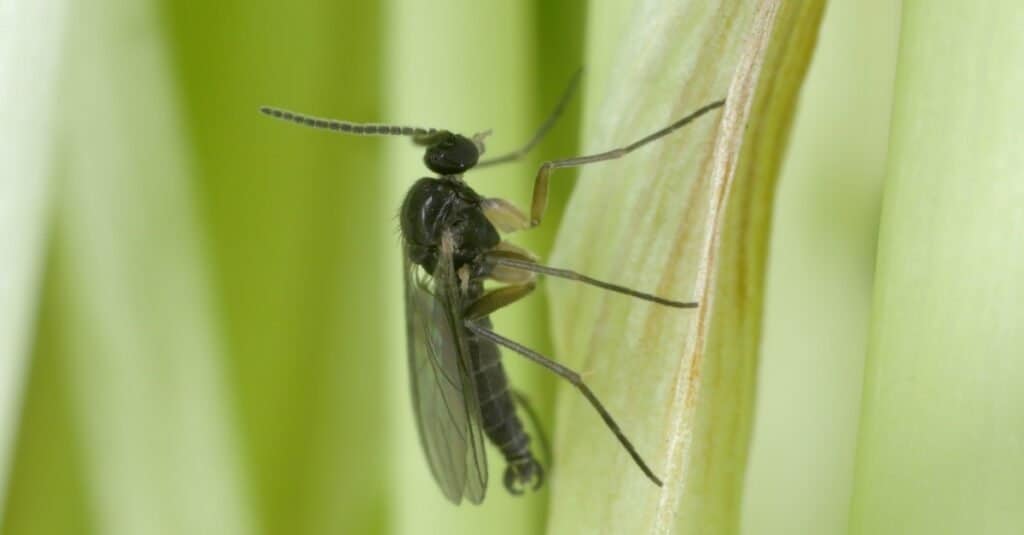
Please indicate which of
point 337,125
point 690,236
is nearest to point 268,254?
point 337,125

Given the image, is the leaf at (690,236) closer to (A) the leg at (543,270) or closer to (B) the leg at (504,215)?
(A) the leg at (543,270)

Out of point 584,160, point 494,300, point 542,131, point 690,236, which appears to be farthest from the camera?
point 494,300

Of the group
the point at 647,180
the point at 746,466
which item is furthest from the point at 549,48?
the point at 746,466

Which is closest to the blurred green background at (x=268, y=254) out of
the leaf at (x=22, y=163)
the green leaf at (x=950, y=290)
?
the leaf at (x=22, y=163)

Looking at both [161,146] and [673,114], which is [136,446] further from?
[673,114]

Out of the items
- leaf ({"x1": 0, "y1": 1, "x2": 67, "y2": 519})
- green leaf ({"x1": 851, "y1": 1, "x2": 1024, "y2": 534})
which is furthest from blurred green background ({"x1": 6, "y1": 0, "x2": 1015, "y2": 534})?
green leaf ({"x1": 851, "y1": 1, "x2": 1024, "y2": 534})

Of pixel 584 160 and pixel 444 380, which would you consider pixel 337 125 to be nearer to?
pixel 584 160

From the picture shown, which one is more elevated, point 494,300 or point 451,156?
point 451,156

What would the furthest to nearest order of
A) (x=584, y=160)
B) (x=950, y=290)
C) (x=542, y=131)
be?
1. (x=542, y=131)
2. (x=584, y=160)
3. (x=950, y=290)
